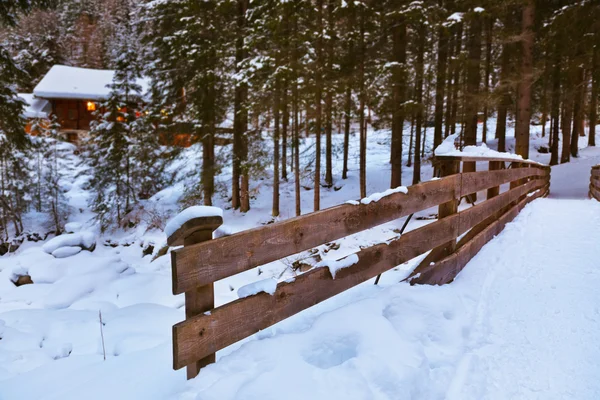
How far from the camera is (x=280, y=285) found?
251cm

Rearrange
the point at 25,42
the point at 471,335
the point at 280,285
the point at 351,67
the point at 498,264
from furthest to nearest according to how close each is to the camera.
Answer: the point at 25,42, the point at 351,67, the point at 498,264, the point at 471,335, the point at 280,285

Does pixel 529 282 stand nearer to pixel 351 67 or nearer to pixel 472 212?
pixel 472 212

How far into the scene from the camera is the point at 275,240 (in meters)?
2.45

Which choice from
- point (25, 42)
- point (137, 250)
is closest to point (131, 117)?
point (137, 250)

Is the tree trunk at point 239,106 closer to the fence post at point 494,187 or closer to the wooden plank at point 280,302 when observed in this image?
the fence post at point 494,187

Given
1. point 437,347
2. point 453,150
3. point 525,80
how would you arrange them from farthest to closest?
point 525,80
point 453,150
point 437,347

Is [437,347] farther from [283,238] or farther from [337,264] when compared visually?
[283,238]

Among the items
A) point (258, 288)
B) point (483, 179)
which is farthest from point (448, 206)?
point (258, 288)

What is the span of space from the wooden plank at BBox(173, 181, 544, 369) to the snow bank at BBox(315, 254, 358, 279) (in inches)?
1.2

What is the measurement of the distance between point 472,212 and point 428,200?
4.09 ft

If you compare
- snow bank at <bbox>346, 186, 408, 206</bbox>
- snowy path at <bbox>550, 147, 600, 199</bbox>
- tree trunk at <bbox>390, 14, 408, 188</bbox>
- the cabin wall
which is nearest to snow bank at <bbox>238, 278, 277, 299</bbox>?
snow bank at <bbox>346, 186, 408, 206</bbox>

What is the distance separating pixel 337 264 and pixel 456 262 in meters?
1.87

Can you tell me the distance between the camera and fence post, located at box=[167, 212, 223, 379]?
81.5 inches

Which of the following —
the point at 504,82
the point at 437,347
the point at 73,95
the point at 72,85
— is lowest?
the point at 437,347
